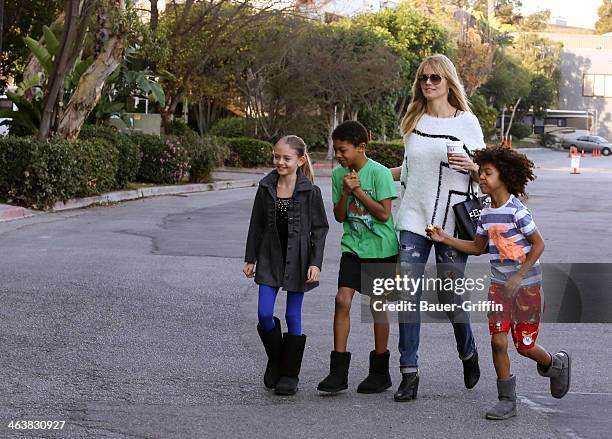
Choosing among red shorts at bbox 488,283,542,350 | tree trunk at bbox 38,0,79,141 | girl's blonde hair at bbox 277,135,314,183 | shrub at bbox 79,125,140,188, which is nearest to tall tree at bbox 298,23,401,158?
shrub at bbox 79,125,140,188

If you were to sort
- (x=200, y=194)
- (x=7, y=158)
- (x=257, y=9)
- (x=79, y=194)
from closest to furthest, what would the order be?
1. (x=7, y=158)
2. (x=79, y=194)
3. (x=200, y=194)
4. (x=257, y=9)

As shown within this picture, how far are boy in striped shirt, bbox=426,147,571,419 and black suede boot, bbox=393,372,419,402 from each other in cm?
51

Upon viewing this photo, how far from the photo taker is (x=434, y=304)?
6.55 meters

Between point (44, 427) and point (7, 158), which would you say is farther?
point (7, 158)

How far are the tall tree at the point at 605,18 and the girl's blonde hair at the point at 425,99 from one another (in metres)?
143

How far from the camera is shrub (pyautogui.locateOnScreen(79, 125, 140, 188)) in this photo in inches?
892

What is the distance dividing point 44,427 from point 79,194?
48.0 feet

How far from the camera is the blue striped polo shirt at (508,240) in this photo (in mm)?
5922

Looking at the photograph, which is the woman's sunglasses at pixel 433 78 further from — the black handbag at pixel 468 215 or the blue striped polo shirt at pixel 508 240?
the blue striped polo shirt at pixel 508 240

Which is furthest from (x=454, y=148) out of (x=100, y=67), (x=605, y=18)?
(x=605, y=18)

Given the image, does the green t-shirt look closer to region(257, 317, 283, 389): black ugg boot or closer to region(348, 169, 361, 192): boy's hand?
region(348, 169, 361, 192): boy's hand

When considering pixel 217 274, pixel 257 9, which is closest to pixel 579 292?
pixel 217 274

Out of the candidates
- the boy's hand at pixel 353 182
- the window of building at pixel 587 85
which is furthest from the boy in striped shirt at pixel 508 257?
the window of building at pixel 587 85

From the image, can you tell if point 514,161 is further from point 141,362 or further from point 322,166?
point 322,166
